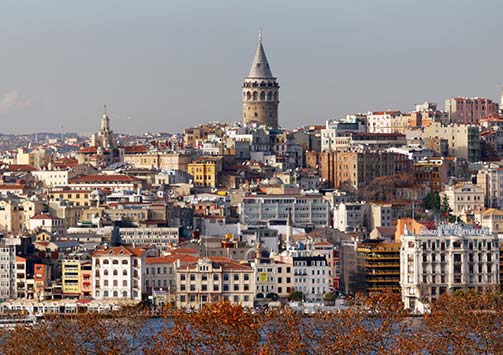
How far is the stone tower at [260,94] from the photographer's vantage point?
285 ft

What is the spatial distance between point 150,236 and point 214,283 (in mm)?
8445

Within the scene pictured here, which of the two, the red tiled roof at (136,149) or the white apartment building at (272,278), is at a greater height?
the red tiled roof at (136,149)

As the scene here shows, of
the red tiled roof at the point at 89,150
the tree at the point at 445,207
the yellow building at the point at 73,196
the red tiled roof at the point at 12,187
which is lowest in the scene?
the tree at the point at 445,207

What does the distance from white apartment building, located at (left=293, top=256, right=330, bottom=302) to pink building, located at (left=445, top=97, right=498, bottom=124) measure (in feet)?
124

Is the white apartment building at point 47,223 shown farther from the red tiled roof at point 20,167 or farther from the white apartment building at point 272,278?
the red tiled roof at point 20,167

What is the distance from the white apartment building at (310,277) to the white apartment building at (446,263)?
80.1 inches

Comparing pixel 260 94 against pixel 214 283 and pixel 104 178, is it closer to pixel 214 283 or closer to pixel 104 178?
pixel 104 178

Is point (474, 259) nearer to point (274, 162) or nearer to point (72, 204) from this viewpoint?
point (72, 204)

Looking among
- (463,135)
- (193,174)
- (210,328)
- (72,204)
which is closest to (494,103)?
(463,135)

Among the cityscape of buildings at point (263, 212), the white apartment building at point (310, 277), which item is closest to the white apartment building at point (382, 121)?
the cityscape of buildings at point (263, 212)

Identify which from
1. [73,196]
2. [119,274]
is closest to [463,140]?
[73,196]

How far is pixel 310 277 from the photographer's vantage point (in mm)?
52312

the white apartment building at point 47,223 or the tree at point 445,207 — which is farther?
the tree at point 445,207

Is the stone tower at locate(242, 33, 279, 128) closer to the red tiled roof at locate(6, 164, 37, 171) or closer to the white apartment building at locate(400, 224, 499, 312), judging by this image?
the red tiled roof at locate(6, 164, 37, 171)
